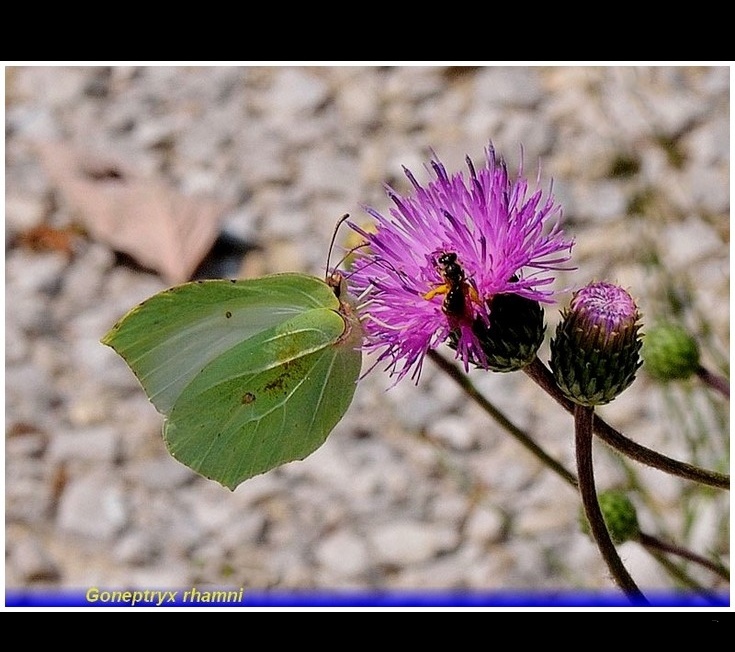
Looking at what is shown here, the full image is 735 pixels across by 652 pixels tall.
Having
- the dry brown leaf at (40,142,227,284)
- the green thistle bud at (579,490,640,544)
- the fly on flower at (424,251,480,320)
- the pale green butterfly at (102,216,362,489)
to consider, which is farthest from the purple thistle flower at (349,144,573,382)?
the dry brown leaf at (40,142,227,284)

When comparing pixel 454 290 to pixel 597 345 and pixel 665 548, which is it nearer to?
pixel 597 345

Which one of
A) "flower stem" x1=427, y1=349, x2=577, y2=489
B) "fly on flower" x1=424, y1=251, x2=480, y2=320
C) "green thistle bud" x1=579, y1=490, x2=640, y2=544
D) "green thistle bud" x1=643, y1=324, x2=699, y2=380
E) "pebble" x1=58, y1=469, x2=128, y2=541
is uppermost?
"fly on flower" x1=424, y1=251, x2=480, y2=320

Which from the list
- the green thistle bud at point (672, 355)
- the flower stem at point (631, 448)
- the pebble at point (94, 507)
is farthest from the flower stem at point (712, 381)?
the pebble at point (94, 507)

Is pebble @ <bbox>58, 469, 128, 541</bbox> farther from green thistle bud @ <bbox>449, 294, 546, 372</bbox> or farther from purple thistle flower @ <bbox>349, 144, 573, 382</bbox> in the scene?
green thistle bud @ <bbox>449, 294, 546, 372</bbox>

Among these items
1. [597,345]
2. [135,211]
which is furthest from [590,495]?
[135,211]

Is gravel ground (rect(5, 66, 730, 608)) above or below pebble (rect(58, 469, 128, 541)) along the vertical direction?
above

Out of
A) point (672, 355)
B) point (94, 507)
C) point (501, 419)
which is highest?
point (672, 355)
